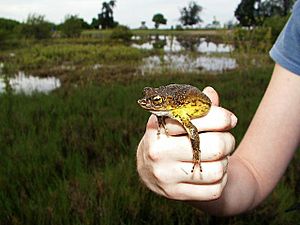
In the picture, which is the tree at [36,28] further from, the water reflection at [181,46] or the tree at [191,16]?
the tree at [191,16]

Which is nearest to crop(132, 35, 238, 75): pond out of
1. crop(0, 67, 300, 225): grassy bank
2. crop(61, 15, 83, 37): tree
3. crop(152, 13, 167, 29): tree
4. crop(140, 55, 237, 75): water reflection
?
crop(140, 55, 237, 75): water reflection

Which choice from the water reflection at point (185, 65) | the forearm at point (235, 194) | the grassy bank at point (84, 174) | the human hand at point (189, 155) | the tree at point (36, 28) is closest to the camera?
the human hand at point (189, 155)

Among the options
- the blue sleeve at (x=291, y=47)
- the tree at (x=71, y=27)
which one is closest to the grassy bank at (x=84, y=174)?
the blue sleeve at (x=291, y=47)

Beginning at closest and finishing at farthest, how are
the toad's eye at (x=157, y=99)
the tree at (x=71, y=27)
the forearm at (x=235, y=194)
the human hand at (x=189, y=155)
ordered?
the toad's eye at (x=157, y=99), the human hand at (x=189, y=155), the forearm at (x=235, y=194), the tree at (x=71, y=27)

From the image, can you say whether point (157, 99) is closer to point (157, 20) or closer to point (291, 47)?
point (291, 47)

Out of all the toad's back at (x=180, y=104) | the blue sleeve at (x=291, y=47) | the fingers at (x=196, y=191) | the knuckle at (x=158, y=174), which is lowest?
the fingers at (x=196, y=191)

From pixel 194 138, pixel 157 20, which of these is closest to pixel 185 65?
pixel 194 138

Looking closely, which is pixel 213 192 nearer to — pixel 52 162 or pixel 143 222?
pixel 143 222
